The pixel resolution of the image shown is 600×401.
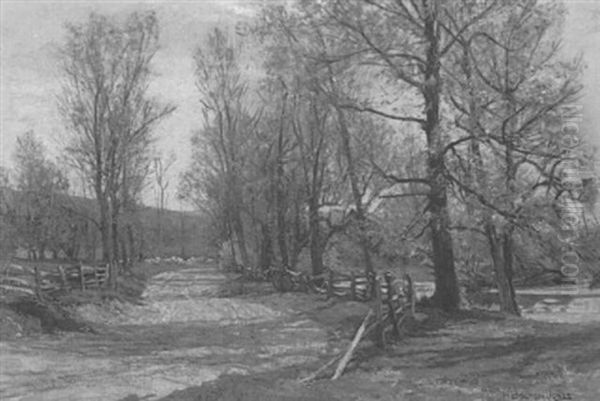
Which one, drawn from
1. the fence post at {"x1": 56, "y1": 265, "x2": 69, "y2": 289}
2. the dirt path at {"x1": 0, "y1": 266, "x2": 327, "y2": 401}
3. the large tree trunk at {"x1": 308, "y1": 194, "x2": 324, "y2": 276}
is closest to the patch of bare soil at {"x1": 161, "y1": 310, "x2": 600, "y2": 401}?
the dirt path at {"x1": 0, "y1": 266, "x2": 327, "y2": 401}

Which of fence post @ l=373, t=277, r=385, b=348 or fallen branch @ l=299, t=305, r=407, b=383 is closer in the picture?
fallen branch @ l=299, t=305, r=407, b=383

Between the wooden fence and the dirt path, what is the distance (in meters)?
1.80

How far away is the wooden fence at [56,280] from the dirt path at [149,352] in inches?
70.9

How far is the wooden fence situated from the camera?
800 inches

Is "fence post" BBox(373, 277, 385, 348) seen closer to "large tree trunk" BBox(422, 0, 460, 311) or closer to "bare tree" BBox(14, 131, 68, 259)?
"large tree trunk" BBox(422, 0, 460, 311)

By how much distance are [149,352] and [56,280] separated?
37.0ft

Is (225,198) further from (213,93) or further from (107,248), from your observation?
(107,248)

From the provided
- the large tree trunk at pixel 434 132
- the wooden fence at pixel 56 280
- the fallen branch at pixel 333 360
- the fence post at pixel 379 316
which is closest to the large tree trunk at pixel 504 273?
the large tree trunk at pixel 434 132

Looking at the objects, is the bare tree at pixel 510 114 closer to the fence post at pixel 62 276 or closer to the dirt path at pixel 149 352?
the dirt path at pixel 149 352

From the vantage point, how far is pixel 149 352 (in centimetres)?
1559

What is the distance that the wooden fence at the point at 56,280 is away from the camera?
20.3m

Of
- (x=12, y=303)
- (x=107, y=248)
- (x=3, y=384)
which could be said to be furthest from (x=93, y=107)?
(x=3, y=384)

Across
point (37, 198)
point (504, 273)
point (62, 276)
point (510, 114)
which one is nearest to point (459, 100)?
point (510, 114)

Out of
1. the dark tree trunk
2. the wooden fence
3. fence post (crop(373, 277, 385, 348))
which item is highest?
the dark tree trunk
